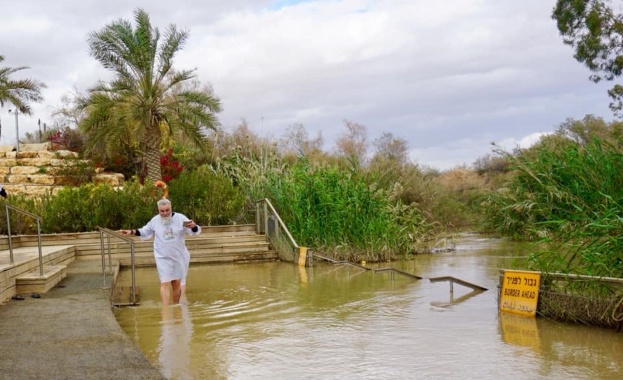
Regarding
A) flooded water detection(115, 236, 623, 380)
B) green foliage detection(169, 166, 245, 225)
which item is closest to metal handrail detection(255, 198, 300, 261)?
green foliage detection(169, 166, 245, 225)

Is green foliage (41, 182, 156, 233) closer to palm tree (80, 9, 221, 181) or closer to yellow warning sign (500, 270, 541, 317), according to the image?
palm tree (80, 9, 221, 181)

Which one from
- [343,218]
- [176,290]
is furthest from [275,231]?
[176,290]

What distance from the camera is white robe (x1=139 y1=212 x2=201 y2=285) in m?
10.0

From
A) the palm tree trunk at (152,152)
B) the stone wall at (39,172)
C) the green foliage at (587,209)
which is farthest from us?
the stone wall at (39,172)

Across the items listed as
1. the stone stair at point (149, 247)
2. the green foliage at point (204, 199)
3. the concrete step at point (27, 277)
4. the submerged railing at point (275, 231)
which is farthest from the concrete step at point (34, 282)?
the green foliage at point (204, 199)

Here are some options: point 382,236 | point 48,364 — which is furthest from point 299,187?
point 48,364

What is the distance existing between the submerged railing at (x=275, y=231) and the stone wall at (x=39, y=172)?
957cm

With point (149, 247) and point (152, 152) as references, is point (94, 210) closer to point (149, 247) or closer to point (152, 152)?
point (149, 247)

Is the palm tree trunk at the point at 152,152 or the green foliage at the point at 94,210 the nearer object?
the green foliage at the point at 94,210

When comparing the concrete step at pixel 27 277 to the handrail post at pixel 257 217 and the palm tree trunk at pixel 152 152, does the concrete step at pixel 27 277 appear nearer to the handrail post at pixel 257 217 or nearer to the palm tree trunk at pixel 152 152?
the handrail post at pixel 257 217

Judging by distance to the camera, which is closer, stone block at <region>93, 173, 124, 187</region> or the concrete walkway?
the concrete walkway

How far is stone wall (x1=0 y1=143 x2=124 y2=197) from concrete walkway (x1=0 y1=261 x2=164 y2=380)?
18206 mm

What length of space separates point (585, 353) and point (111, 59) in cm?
1933

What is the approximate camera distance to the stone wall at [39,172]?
1084 inches
